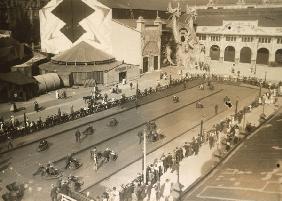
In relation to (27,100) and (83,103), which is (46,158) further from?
(27,100)

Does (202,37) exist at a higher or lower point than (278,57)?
higher

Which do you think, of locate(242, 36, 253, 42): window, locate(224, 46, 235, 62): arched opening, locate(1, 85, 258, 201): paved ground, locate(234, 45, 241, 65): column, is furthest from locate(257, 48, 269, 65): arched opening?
locate(1, 85, 258, 201): paved ground

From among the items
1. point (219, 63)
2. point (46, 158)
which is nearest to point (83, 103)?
point (46, 158)

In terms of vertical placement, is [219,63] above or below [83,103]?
above

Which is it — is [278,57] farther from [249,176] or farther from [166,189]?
[166,189]

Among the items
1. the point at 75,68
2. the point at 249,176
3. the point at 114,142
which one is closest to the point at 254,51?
the point at 75,68

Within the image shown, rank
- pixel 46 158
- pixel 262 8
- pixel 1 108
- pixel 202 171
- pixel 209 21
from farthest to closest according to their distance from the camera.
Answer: pixel 209 21 → pixel 262 8 → pixel 1 108 → pixel 46 158 → pixel 202 171

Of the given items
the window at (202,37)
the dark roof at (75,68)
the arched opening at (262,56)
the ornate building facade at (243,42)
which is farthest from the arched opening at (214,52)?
the dark roof at (75,68)
